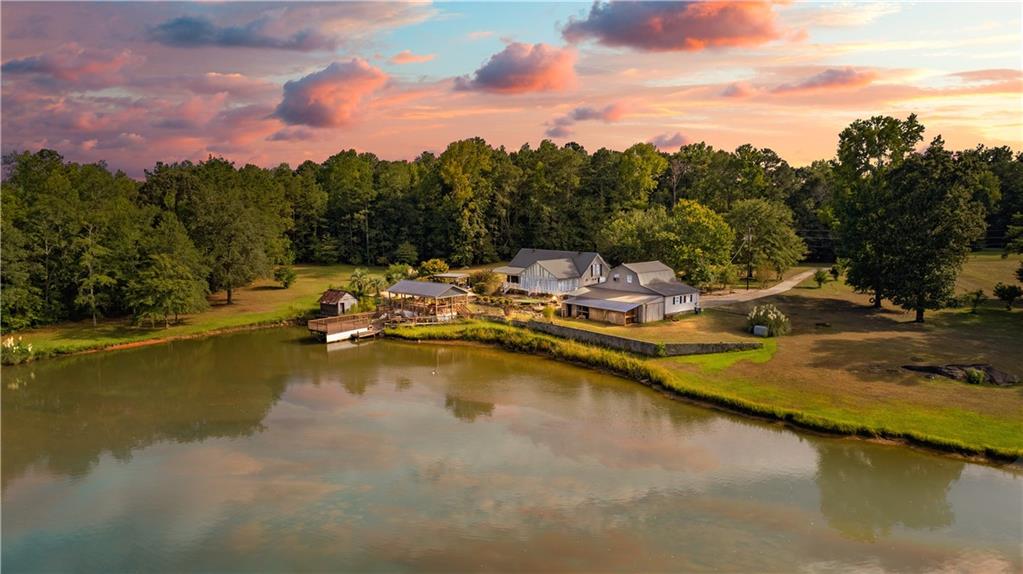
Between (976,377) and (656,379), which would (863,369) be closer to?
(976,377)

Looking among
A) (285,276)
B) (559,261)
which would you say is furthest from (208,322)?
(559,261)

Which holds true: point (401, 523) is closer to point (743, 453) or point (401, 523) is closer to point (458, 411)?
point (458, 411)

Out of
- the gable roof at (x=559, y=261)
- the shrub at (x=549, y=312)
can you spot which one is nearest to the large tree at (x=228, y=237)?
the gable roof at (x=559, y=261)

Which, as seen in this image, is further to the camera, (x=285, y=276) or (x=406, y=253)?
(x=406, y=253)

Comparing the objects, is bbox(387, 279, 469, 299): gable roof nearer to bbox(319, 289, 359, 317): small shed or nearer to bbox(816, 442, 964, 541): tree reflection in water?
bbox(319, 289, 359, 317): small shed

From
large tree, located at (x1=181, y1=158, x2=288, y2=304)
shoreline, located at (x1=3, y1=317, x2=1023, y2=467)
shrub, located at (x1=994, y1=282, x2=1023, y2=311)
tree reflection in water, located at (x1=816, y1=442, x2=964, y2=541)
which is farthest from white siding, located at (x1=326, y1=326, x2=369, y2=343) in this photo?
shrub, located at (x1=994, y1=282, x2=1023, y2=311)

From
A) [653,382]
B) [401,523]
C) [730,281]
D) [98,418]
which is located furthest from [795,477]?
[730,281]
